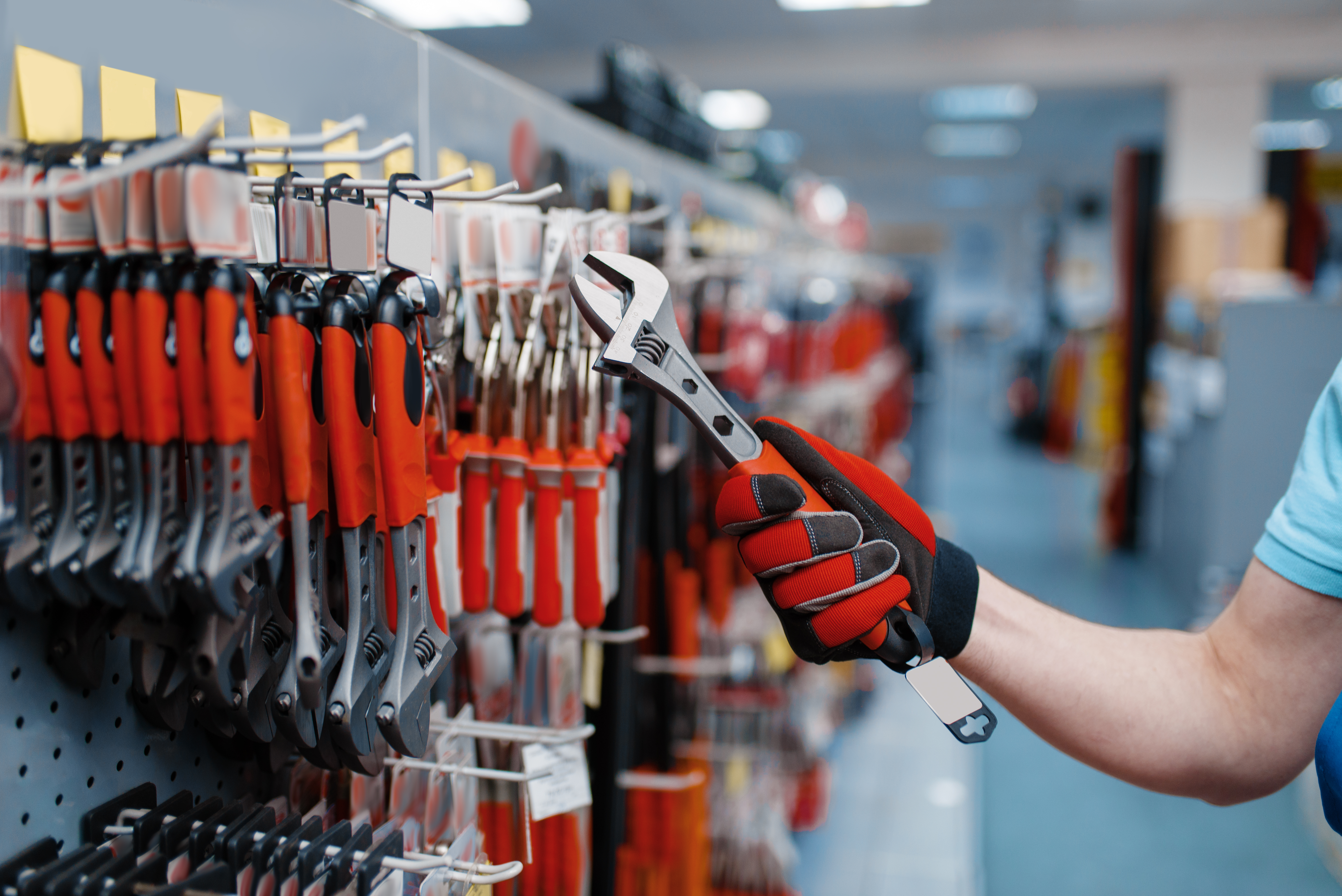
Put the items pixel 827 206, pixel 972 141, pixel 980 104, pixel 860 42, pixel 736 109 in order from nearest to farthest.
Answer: pixel 827 206 → pixel 860 42 → pixel 980 104 → pixel 736 109 → pixel 972 141

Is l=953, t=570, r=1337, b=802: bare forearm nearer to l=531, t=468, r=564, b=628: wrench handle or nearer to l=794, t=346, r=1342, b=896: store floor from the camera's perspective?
l=531, t=468, r=564, b=628: wrench handle

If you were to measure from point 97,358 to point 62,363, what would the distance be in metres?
0.03

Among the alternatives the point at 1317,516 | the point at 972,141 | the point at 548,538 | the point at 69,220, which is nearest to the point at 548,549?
the point at 548,538

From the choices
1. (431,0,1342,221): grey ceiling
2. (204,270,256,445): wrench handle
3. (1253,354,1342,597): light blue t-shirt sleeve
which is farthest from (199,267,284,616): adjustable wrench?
(431,0,1342,221): grey ceiling

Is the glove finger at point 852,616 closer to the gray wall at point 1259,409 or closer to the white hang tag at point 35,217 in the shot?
the white hang tag at point 35,217

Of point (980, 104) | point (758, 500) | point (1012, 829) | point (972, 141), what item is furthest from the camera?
point (972, 141)

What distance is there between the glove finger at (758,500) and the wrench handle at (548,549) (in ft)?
0.90

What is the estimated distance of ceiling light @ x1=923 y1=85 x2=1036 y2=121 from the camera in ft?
29.7

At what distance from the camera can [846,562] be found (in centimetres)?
94

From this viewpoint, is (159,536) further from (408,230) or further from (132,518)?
(408,230)

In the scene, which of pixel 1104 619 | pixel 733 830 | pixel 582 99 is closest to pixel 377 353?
pixel 733 830

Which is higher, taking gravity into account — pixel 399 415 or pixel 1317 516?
pixel 399 415

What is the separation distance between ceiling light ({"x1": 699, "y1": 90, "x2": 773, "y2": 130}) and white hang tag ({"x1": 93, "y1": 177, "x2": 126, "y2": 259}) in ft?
27.2

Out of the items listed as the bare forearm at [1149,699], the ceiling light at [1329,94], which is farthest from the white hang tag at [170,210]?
the ceiling light at [1329,94]
